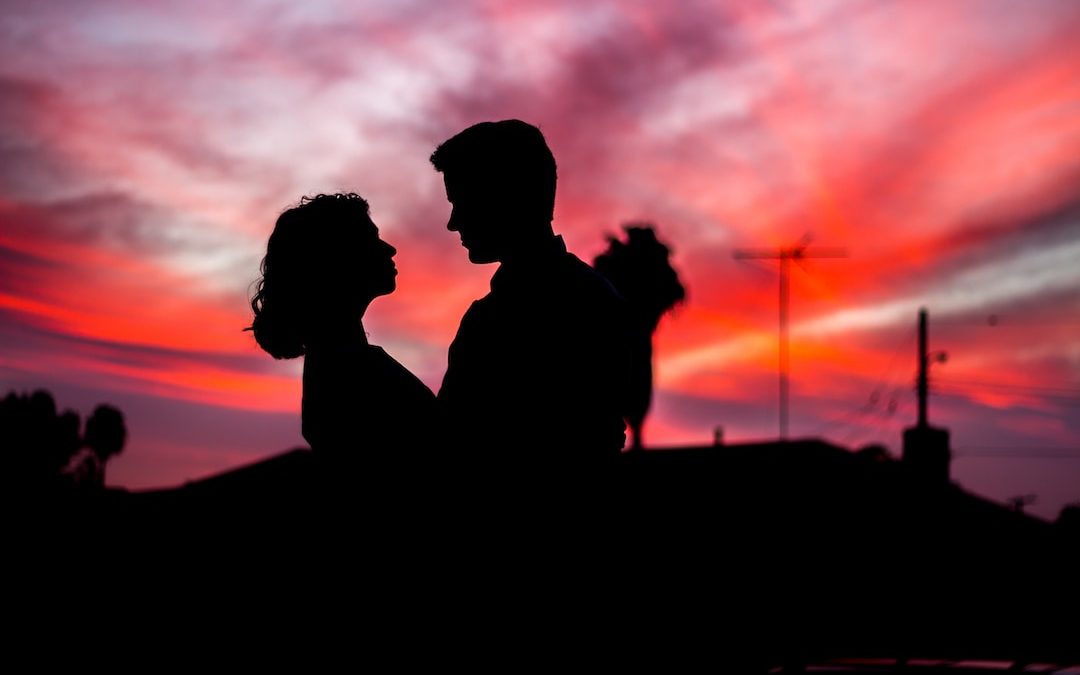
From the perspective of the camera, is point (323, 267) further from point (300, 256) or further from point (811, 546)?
point (811, 546)

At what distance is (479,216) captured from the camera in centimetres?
284

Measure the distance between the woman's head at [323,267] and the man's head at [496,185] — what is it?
1.36 ft

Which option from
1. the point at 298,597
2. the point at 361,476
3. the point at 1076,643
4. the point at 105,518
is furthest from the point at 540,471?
the point at 105,518

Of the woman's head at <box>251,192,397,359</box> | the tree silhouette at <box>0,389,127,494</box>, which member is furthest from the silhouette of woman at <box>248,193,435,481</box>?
the tree silhouette at <box>0,389,127,494</box>

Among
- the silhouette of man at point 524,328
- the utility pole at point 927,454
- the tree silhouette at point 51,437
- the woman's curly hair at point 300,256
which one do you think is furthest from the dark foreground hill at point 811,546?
the tree silhouette at point 51,437

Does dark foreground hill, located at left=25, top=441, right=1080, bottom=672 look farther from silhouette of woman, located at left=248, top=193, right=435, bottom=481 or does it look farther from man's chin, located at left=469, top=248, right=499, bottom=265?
man's chin, located at left=469, top=248, right=499, bottom=265

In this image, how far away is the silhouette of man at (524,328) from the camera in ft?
8.54

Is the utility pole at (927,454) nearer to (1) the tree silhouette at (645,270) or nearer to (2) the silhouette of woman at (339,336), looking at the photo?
(1) the tree silhouette at (645,270)

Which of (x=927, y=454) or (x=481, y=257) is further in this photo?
(x=927, y=454)

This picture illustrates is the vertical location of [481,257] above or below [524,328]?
above

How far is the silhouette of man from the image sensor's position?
2.60 m

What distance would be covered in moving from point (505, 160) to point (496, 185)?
7cm

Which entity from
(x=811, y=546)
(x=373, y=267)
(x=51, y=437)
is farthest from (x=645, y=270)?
(x=51, y=437)

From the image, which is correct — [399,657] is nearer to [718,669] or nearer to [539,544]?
[539,544]
